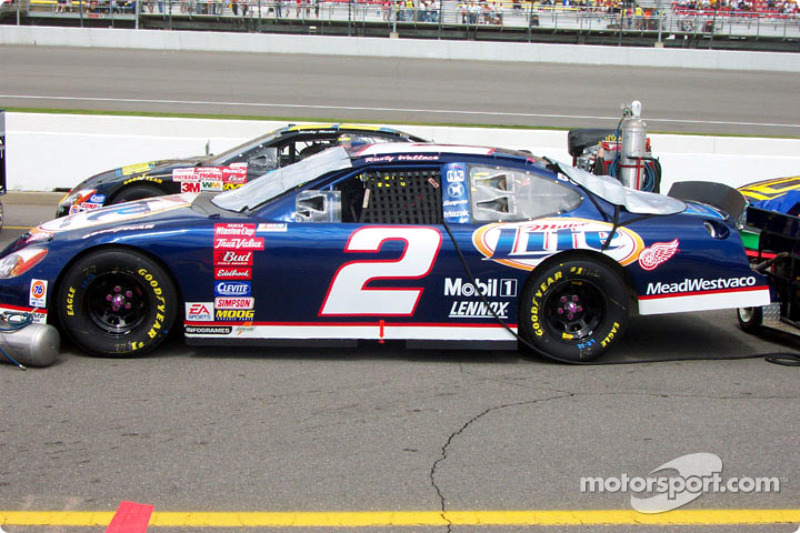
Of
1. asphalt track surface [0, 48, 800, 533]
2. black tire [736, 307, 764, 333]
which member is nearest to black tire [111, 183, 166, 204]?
asphalt track surface [0, 48, 800, 533]

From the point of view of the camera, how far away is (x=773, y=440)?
14.9 feet

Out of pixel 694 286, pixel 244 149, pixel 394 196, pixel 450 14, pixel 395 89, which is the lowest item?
pixel 694 286

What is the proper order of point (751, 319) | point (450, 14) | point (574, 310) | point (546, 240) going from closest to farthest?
point (546, 240), point (574, 310), point (751, 319), point (450, 14)

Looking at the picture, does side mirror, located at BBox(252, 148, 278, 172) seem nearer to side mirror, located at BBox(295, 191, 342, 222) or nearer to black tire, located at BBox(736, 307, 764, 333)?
side mirror, located at BBox(295, 191, 342, 222)

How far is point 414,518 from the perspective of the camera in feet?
11.9

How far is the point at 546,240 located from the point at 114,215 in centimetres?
286

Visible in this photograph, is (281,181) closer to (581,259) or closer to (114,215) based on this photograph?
(114,215)

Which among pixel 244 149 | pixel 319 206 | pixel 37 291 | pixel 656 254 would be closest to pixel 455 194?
pixel 319 206

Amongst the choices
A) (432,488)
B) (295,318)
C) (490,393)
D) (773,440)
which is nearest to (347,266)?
(295,318)

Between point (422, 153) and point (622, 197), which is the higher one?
point (422, 153)

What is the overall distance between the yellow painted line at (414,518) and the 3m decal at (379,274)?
1986mm

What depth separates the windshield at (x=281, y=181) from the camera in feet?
18.8

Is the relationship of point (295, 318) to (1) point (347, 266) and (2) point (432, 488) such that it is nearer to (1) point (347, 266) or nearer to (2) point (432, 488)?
(1) point (347, 266)

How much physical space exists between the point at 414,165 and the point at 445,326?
1077 mm
